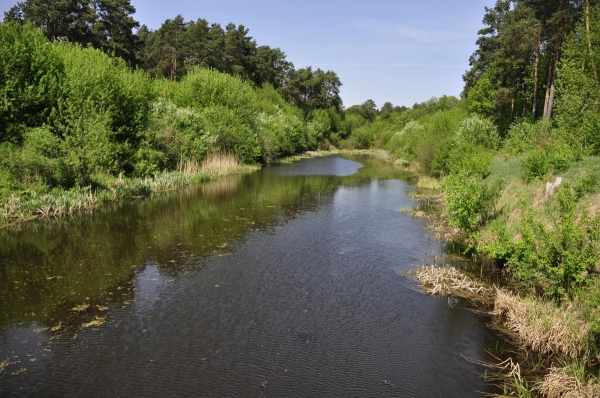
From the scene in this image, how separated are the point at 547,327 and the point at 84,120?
30.6 metres

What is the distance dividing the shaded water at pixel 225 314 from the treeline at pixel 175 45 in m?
22.3

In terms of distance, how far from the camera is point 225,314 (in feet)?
47.0

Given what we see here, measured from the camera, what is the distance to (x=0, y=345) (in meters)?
11.9

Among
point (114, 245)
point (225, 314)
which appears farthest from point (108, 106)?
point (225, 314)

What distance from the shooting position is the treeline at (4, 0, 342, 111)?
51.2m

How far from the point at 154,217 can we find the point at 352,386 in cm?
2028

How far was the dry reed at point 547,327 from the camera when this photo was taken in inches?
464

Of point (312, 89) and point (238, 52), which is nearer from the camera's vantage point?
point (238, 52)

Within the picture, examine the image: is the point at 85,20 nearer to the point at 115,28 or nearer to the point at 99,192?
the point at 115,28

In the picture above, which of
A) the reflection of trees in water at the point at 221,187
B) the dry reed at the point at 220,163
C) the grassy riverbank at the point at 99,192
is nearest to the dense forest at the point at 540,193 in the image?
the reflection of trees in water at the point at 221,187

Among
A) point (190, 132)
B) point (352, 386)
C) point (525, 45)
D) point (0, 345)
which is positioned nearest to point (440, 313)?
point (352, 386)

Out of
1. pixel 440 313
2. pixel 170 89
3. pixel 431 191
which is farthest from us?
pixel 170 89

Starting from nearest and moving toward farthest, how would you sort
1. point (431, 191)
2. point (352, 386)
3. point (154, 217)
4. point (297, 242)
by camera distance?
point (352, 386) < point (297, 242) < point (154, 217) < point (431, 191)

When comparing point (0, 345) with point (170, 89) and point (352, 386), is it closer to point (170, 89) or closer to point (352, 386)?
point (352, 386)
